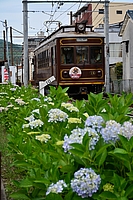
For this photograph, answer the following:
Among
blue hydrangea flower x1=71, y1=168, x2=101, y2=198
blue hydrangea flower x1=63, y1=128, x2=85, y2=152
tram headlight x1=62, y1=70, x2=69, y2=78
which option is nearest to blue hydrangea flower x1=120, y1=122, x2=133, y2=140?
blue hydrangea flower x1=63, y1=128, x2=85, y2=152

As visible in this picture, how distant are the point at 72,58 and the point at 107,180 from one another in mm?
17064

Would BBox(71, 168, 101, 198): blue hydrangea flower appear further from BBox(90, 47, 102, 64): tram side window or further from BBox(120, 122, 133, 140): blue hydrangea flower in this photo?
BBox(90, 47, 102, 64): tram side window

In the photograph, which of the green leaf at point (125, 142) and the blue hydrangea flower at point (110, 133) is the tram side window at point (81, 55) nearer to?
the blue hydrangea flower at point (110, 133)

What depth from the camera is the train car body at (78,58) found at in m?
19.3

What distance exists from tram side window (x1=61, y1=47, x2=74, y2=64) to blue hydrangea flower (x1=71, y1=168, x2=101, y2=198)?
16.9 meters

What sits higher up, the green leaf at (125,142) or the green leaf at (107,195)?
the green leaf at (125,142)

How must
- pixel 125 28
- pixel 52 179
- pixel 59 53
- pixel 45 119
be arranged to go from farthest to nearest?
pixel 125 28 → pixel 59 53 → pixel 45 119 → pixel 52 179

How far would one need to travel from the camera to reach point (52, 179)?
2805mm

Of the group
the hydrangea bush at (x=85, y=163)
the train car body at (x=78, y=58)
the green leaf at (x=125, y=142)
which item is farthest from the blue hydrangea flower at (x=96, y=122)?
the train car body at (x=78, y=58)

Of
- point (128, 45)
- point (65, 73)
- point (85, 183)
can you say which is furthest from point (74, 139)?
point (128, 45)

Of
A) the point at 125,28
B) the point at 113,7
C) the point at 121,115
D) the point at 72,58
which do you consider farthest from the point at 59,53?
the point at 113,7

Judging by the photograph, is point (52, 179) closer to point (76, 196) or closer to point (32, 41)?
point (76, 196)

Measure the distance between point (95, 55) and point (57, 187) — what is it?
17.4 meters

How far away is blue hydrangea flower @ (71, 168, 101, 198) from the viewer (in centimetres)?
249
